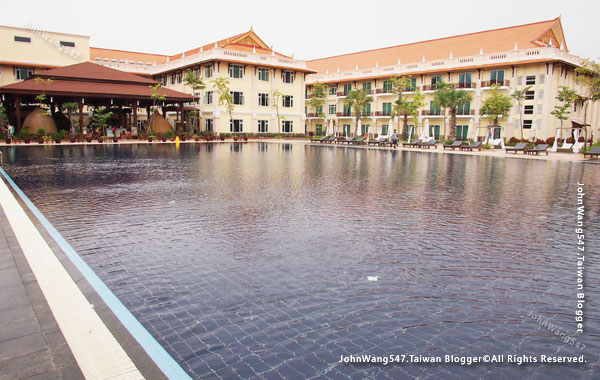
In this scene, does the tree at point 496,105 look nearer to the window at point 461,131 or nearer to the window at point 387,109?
the window at point 461,131

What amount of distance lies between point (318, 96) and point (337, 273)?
194 feet

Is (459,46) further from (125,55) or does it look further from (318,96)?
(125,55)

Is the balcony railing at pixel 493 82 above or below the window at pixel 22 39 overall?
below

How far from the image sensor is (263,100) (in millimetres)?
54750

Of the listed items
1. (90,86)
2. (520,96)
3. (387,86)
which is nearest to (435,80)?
(387,86)

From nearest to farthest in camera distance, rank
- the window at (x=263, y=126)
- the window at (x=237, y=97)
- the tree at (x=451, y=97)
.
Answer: the tree at (x=451, y=97) < the window at (x=237, y=97) < the window at (x=263, y=126)

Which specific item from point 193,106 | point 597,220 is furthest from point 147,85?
point 597,220

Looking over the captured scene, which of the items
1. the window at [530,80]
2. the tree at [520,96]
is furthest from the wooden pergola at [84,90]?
the window at [530,80]

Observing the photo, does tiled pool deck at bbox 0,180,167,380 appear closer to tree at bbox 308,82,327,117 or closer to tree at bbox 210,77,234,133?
tree at bbox 210,77,234,133

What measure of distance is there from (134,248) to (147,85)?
44648mm

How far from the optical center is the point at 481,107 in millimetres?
51500

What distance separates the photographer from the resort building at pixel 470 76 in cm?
4703

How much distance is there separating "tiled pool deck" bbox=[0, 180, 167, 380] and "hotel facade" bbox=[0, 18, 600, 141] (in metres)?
43.0

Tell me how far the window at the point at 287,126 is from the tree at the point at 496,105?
2392cm
